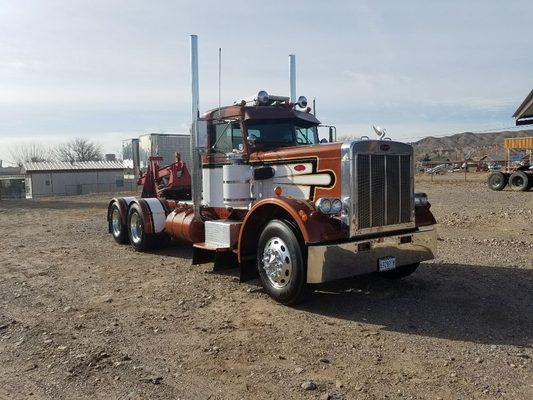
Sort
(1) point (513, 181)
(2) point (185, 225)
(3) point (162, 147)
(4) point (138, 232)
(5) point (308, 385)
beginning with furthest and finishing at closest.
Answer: (1) point (513, 181), (3) point (162, 147), (4) point (138, 232), (2) point (185, 225), (5) point (308, 385)

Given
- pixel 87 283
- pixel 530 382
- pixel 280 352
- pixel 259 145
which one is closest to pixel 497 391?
pixel 530 382

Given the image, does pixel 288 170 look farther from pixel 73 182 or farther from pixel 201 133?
pixel 73 182

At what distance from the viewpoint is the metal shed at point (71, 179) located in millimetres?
54688

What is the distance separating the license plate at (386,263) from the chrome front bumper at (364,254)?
0.15ft

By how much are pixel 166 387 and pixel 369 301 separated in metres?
3.15

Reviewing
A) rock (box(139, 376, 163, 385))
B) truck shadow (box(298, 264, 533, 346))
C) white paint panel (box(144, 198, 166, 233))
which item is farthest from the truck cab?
rock (box(139, 376, 163, 385))

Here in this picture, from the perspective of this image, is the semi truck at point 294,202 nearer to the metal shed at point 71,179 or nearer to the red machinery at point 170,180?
the red machinery at point 170,180

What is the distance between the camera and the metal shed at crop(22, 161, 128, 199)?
54.7 meters

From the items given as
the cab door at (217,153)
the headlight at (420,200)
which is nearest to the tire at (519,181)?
the headlight at (420,200)

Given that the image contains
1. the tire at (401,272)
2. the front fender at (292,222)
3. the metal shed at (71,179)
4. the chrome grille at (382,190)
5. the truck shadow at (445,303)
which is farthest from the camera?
the metal shed at (71,179)

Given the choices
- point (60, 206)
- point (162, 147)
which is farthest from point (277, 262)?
point (60, 206)

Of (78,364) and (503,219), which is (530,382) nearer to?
(78,364)

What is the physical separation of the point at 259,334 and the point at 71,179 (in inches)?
2210

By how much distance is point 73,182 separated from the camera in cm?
5716
